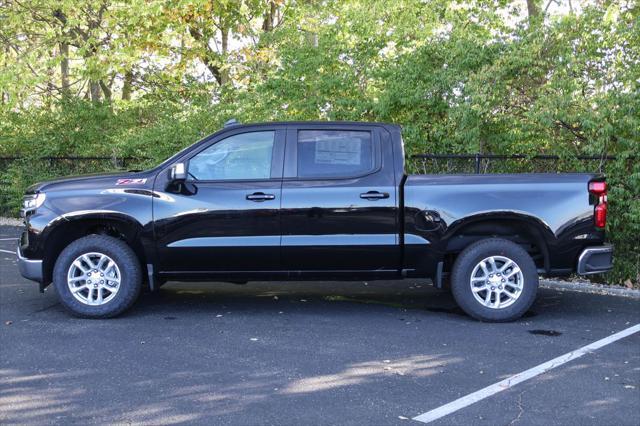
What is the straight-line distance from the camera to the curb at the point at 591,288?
8352 millimetres

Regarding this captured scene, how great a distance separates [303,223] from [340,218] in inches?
13.8

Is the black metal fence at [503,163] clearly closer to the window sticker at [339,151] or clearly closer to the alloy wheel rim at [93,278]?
the window sticker at [339,151]

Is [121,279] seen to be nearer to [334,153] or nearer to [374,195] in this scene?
[334,153]

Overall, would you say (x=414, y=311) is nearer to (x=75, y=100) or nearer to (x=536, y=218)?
(x=536, y=218)

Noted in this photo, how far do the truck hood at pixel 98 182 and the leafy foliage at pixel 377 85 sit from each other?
454 centimetres

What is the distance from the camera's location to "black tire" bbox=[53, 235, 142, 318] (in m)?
6.88

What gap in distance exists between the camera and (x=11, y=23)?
19.2 m

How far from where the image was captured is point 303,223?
270 inches

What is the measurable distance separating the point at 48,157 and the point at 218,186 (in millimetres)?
11306

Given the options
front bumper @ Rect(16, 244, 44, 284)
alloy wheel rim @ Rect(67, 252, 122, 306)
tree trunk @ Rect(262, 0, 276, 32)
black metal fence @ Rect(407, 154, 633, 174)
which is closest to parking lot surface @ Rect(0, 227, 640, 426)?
alloy wheel rim @ Rect(67, 252, 122, 306)

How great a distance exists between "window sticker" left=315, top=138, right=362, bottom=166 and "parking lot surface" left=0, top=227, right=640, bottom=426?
4.93ft

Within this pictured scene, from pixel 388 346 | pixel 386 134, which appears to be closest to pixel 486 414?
pixel 388 346

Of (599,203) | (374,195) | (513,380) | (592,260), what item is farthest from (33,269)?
(599,203)

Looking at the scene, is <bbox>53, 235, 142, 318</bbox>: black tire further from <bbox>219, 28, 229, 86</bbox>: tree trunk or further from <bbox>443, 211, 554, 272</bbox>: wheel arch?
<bbox>219, 28, 229, 86</bbox>: tree trunk
